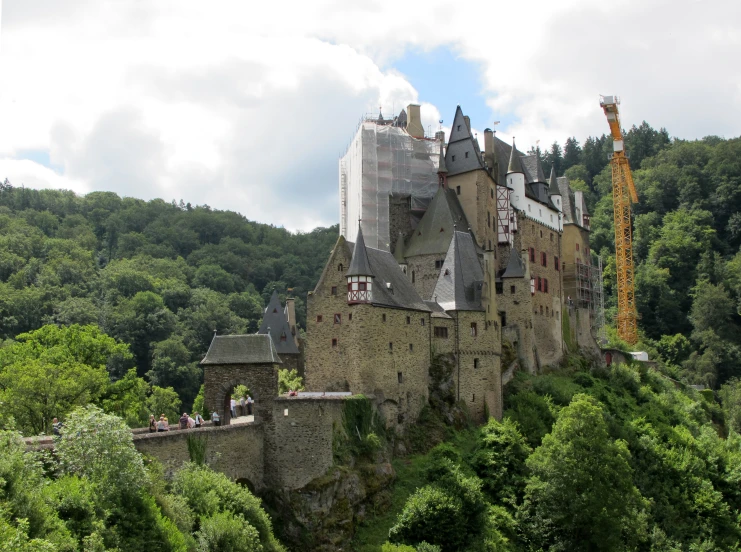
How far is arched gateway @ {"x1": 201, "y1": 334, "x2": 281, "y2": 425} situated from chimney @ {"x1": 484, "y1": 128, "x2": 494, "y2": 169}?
31.8 metres

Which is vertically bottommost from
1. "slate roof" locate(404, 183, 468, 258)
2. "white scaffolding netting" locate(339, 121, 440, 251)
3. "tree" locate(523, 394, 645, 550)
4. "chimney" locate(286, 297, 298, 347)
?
"tree" locate(523, 394, 645, 550)

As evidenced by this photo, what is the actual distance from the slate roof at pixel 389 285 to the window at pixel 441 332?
4.74 ft

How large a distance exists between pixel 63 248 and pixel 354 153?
73530 millimetres

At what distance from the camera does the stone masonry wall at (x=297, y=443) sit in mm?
41094

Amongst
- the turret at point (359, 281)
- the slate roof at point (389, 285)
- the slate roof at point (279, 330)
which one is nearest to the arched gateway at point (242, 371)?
the turret at point (359, 281)

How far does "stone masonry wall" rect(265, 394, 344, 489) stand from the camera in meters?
41.1

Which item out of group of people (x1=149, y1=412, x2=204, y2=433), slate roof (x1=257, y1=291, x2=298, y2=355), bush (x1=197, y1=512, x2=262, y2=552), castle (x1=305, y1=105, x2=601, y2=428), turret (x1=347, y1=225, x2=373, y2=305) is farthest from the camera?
slate roof (x1=257, y1=291, x2=298, y2=355)

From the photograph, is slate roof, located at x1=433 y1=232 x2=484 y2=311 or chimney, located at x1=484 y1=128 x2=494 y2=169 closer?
slate roof, located at x1=433 y1=232 x2=484 y2=311

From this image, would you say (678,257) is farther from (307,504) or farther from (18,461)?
(18,461)

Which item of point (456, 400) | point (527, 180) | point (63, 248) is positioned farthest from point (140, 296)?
point (456, 400)

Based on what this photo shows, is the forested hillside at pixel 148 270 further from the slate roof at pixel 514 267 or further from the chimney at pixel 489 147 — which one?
the slate roof at pixel 514 267

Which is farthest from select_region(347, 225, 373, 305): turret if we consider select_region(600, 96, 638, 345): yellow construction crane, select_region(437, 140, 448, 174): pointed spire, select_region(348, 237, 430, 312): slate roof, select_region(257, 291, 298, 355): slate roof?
select_region(600, 96, 638, 345): yellow construction crane

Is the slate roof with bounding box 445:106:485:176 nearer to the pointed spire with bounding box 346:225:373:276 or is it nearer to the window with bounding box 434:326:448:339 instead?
the window with bounding box 434:326:448:339

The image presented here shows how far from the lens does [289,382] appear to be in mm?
54875
